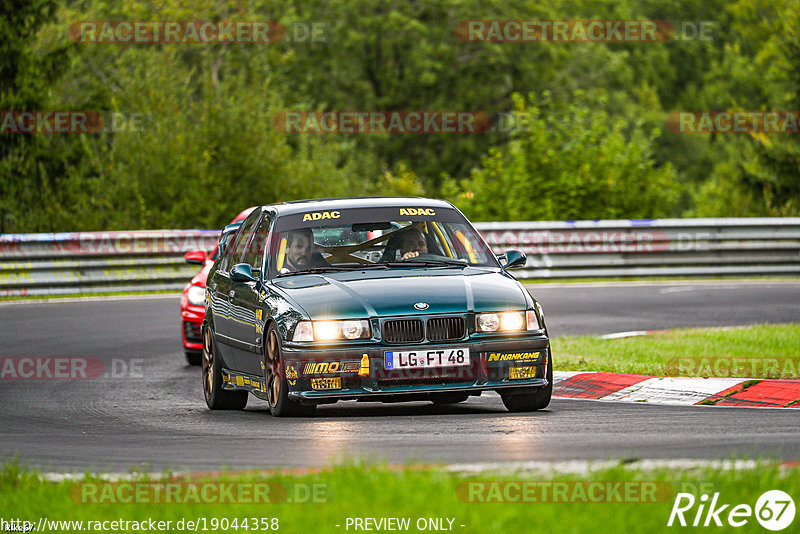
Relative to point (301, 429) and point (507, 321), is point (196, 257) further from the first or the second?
point (301, 429)

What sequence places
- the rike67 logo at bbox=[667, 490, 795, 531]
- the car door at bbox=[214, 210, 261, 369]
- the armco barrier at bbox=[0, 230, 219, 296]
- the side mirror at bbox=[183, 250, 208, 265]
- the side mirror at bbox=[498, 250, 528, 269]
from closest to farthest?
the rike67 logo at bbox=[667, 490, 795, 531] < the side mirror at bbox=[498, 250, 528, 269] < the car door at bbox=[214, 210, 261, 369] < the side mirror at bbox=[183, 250, 208, 265] < the armco barrier at bbox=[0, 230, 219, 296]

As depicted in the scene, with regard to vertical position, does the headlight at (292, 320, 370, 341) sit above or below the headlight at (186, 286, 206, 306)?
above

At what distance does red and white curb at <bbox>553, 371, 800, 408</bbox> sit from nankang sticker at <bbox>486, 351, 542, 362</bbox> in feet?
5.00

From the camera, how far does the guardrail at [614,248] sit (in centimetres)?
2514

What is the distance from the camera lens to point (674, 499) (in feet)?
19.5

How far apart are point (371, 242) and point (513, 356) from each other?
5.58ft

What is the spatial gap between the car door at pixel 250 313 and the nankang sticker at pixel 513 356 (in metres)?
1.69

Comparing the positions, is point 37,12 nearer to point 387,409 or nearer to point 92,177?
point 92,177

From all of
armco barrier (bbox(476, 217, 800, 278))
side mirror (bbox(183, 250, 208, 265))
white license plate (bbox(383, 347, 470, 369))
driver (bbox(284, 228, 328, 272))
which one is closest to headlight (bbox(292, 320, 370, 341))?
white license plate (bbox(383, 347, 470, 369))

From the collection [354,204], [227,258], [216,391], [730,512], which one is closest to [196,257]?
[227,258]

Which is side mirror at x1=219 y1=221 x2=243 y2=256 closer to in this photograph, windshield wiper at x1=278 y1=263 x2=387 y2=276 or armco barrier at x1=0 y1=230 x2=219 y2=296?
windshield wiper at x1=278 y1=263 x2=387 y2=276

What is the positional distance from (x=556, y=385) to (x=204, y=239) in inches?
565

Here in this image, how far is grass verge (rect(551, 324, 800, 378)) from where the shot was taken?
12.1m

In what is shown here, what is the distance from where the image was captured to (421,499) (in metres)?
6.01
